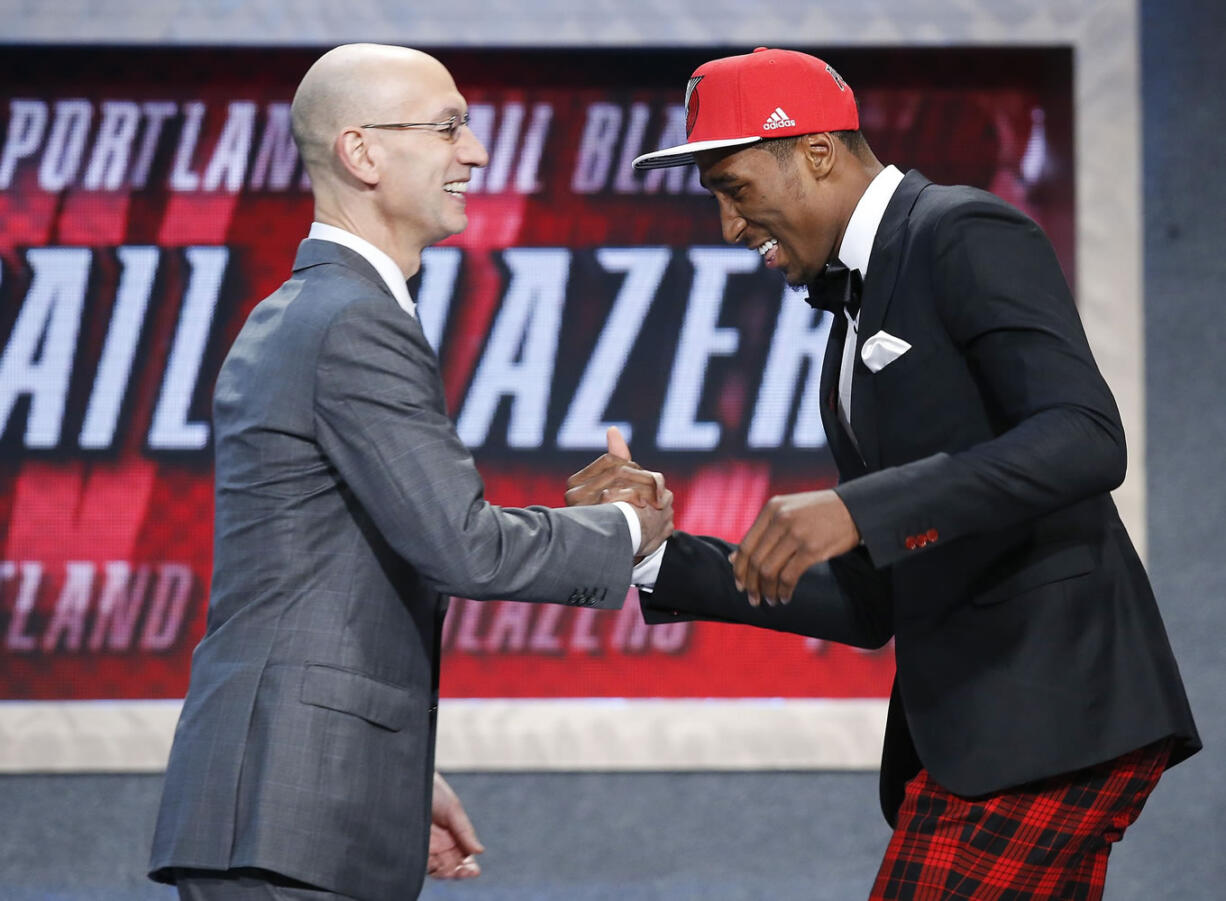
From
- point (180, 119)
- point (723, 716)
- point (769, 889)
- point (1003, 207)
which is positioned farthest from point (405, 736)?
point (180, 119)

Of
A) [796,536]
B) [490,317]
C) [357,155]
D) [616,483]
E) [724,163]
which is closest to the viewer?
[796,536]

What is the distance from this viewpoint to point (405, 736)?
67.6 inches

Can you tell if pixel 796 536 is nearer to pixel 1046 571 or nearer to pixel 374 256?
pixel 1046 571

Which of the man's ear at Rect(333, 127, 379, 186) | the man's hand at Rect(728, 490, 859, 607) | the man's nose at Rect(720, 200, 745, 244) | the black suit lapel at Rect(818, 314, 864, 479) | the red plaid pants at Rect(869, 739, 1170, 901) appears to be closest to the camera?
the man's hand at Rect(728, 490, 859, 607)

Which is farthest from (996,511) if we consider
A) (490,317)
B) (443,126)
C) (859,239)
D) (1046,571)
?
(490,317)

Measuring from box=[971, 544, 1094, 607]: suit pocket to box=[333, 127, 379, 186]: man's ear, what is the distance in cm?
97

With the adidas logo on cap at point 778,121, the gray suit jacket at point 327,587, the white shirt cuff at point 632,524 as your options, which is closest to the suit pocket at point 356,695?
the gray suit jacket at point 327,587

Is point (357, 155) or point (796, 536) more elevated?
point (357, 155)

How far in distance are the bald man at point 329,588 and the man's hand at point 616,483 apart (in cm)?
37

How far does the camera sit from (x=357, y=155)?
1.87 m

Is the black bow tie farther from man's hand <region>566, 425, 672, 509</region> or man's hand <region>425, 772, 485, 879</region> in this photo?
man's hand <region>425, 772, 485, 879</region>

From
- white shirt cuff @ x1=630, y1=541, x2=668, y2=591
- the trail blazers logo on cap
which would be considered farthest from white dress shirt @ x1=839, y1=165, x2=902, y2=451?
white shirt cuff @ x1=630, y1=541, x2=668, y2=591

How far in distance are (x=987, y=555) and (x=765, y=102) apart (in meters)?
0.72

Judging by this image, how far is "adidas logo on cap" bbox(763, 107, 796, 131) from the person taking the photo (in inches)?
79.5
